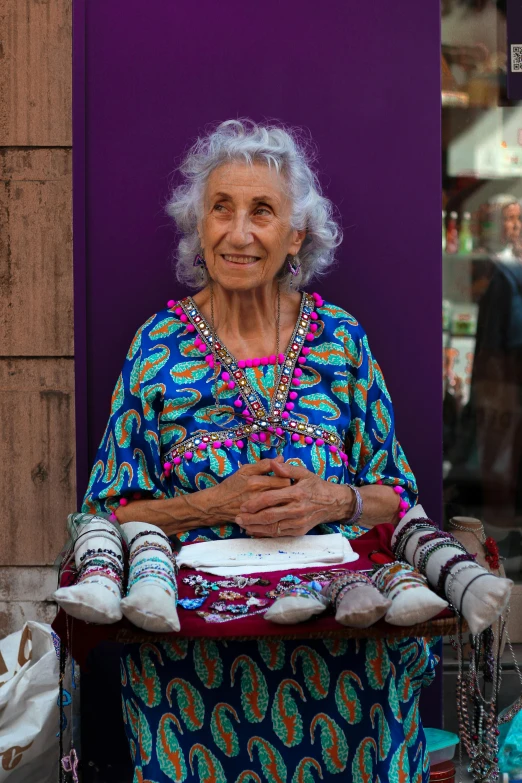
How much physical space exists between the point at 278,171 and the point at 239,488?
3.03 feet

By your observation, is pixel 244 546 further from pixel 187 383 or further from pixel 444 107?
pixel 444 107

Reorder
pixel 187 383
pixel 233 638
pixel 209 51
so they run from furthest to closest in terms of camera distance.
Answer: pixel 209 51, pixel 187 383, pixel 233 638

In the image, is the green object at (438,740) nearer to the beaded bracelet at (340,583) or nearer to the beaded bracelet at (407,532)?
the beaded bracelet at (407,532)

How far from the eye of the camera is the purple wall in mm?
3236

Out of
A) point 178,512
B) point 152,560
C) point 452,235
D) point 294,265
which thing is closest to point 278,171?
point 294,265

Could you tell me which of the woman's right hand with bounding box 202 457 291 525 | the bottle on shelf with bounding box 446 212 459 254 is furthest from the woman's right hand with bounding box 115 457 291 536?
the bottle on shelf with bounding box 446 212 459 254

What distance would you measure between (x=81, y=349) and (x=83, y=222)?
40 centimetres

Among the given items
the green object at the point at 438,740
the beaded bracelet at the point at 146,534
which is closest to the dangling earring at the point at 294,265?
the beaded bracelet at the point at 146,534

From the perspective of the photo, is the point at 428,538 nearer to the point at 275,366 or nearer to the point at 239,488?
the point at 239,488

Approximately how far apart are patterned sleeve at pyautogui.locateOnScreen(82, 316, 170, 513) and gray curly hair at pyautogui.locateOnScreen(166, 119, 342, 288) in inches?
16.8

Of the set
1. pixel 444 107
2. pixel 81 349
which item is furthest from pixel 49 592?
pixel 444 107

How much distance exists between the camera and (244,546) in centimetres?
268

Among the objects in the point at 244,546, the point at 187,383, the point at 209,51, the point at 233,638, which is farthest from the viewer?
the point at 209,51

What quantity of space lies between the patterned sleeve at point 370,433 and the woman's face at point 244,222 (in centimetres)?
36
